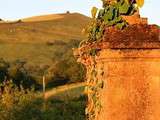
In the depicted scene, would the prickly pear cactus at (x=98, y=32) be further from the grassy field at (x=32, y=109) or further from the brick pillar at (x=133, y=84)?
the grassy field at (x=32, y=109)

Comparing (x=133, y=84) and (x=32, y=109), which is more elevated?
(x=133, y=84)

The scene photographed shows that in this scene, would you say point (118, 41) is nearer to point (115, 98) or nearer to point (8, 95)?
point (115, 98)

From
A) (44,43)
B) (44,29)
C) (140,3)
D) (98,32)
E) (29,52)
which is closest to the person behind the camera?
(140,3)

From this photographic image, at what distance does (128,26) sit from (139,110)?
29.3 inches

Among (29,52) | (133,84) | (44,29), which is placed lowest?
(29,52)

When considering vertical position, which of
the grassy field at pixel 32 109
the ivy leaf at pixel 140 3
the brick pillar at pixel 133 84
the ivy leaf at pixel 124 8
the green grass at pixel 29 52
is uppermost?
the ivy leaf at pixel 140 3

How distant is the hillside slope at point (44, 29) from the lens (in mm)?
105500

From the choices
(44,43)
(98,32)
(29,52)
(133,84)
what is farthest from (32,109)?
(44,43)

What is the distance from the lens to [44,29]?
113m

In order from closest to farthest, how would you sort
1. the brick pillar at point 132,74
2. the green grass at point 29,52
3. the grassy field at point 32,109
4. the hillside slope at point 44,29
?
the brick pillar at point 132,74 → the grassy field at point 32,109 → the green grass at point 29,52 → the hillside slope at point 44,29

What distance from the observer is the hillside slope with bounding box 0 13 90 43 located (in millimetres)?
105500

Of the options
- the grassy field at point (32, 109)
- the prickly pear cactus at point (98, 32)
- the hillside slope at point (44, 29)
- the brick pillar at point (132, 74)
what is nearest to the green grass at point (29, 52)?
the hillside slope at point (44, 29)

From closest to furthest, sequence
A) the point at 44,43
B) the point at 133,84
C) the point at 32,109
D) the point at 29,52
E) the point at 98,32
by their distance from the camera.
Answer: the point at 133,84 → the point at 98,32 → the point at 32,109 → the point at 29,52 → the point at 44,43

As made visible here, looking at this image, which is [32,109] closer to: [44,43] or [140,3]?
[140,3]
